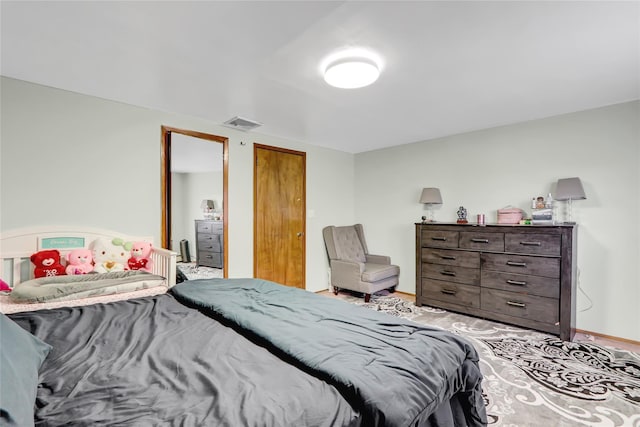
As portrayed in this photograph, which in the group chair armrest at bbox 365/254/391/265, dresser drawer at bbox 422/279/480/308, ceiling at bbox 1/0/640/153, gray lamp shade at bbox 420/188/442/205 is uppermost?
ceiling at bbox 1/0/640/153

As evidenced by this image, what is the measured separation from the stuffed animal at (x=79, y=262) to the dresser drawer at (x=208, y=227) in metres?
1.07

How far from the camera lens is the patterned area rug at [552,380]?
1.80m

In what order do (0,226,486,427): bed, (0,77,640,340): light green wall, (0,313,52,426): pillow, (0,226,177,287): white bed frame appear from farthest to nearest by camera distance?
(0,77,640,340): light green wall → (0,226,177,287): white bed frame → (0,226,486,427): bed → (0,313,52,426): pillow

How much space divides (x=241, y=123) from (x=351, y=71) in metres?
1.75

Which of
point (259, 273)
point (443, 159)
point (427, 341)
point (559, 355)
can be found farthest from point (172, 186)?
point (559, 355)

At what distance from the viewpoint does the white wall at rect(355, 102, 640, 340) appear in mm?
2877

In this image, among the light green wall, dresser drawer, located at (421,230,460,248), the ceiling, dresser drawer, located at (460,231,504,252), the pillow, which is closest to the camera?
the pillow

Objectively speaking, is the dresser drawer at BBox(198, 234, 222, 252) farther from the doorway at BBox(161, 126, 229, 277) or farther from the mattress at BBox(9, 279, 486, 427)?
the mattress at BBox(9, 279, 486, 427)

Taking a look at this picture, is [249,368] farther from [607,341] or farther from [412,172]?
[412,172]

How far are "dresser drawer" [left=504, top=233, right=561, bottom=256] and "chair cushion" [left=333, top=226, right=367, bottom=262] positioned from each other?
2161 mm

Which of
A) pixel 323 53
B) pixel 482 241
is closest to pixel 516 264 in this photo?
pixel 482 241

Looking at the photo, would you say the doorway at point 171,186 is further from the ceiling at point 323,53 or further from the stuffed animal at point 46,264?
the stuffed animal at point 46,264

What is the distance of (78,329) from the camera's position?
4.65 feet

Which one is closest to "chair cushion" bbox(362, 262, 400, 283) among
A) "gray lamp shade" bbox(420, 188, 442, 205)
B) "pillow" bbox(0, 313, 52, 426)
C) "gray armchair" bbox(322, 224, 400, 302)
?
"gray armchair" bbox(322, 224, 400, 302)
